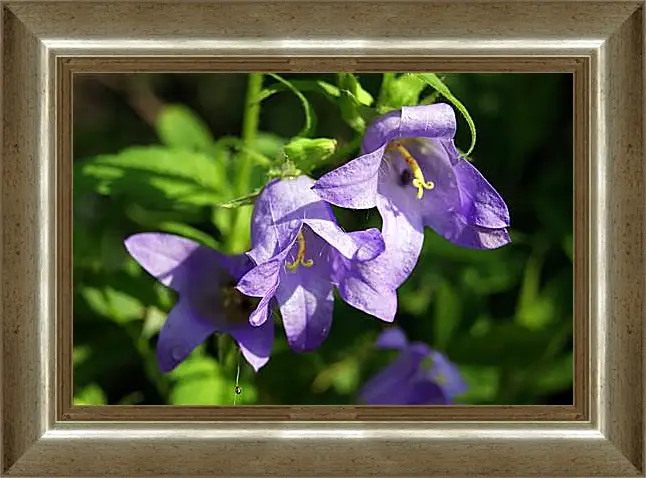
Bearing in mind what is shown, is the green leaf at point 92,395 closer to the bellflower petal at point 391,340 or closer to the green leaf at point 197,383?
the green leaf at point 197,383

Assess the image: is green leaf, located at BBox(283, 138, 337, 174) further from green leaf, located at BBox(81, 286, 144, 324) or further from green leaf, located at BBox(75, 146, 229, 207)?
green leaf, located at BBox(81, 286, 144, 324)

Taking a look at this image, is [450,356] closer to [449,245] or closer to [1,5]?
[449,245]

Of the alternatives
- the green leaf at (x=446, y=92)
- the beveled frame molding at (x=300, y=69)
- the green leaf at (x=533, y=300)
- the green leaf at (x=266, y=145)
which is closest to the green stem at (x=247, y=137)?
the green leaf at (x=266, y=145)

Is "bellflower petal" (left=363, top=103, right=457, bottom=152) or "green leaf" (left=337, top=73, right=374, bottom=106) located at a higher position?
"green leaf" (left=337, top=73, right=374, bottom=106)

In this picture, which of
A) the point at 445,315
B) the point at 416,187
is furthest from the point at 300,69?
the point at 445,315

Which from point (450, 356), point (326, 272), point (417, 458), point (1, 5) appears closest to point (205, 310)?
point (326, 272)

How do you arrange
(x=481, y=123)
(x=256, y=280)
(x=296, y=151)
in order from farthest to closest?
1. (x=481, y=123)
2. (x=296, y=151)
3. (x=256, y=280)

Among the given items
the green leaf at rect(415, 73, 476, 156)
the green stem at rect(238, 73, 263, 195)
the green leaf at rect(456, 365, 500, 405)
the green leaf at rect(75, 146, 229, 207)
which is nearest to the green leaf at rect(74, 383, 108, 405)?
the green leaf at rect(75, 146, 229, 207)
